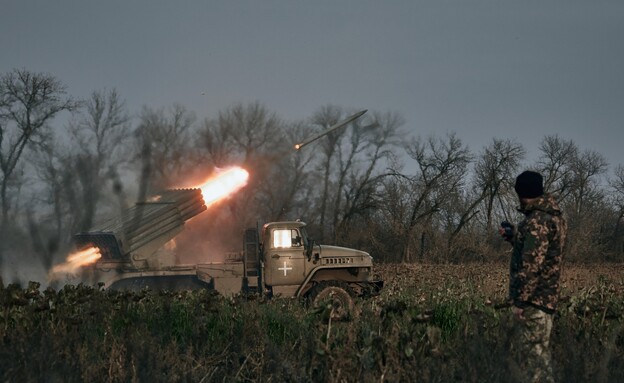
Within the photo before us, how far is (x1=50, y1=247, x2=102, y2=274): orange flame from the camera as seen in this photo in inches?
775

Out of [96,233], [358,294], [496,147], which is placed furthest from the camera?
[496,147]

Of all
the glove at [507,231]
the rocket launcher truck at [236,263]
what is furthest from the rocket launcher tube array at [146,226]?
the glove at [507,231]

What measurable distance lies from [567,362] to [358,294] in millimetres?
11436

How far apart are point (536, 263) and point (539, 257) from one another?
0.06m

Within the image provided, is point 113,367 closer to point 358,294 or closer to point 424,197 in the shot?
point 358,294

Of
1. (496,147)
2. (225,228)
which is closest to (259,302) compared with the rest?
(225,228)

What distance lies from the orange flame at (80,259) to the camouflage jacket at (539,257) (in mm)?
14400

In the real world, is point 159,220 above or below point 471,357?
above

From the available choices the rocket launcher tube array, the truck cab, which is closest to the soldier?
the truck cab

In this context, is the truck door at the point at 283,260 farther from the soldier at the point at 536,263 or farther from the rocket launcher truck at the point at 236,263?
the soldier at the point at 536,263

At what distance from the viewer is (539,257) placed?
23.9 feet

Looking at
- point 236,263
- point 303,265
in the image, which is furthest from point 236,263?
point 303,265

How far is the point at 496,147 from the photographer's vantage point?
5897 centimetres

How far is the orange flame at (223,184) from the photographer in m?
23.0
